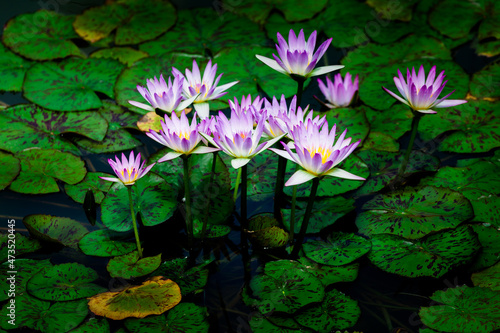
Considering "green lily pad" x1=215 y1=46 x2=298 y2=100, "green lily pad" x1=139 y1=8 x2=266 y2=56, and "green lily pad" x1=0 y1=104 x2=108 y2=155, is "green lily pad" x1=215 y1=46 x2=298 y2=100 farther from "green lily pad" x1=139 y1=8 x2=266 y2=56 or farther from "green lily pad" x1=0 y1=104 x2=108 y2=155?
"green lily pad" x1=0 y1=104 x2=108 y2=155

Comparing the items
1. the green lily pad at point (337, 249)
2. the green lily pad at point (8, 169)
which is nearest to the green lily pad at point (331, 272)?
the green lily pad at point (337, 249)

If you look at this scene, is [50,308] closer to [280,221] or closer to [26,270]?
[26,270]

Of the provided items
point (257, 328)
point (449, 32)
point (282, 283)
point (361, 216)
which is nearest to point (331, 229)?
point (361, 216)

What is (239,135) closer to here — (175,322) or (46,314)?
(175,322)

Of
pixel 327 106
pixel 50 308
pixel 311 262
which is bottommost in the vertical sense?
pixel 50 308

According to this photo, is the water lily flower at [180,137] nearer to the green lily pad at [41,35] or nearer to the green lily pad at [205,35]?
the green lily pad at [205,35]

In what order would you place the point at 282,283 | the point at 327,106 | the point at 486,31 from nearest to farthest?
the point at 282,283 < the point at 327,106 < the point at 486,31

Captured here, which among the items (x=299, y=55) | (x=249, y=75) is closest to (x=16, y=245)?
(x=299, y=55)

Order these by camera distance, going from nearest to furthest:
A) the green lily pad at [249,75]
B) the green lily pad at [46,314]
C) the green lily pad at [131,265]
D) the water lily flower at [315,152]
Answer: the water lily flower at [315,152], the green lily pad at [46,314], the green lily pad at [131,265], the green lily pad at [249,75]
